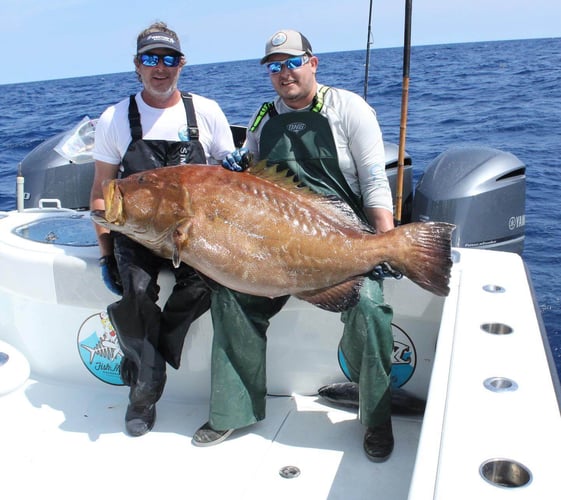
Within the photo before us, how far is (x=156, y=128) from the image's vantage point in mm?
3342

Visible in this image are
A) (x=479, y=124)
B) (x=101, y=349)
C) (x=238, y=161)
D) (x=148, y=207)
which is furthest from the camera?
(x=479, y=124)

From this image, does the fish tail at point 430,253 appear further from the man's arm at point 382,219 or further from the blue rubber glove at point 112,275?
the blue rubber glove at point 112,275

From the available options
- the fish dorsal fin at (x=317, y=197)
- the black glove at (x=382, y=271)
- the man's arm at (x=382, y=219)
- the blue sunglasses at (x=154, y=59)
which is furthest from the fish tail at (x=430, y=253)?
the blue sunglasses at (x=154, y=59)

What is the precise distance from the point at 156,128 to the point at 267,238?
1.15m

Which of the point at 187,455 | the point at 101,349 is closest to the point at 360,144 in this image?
the point at 187,455

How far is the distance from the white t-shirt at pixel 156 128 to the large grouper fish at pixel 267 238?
724 millimetres

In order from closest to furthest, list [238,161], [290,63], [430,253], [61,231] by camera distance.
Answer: [430,253], [238,161], [290,63], [61,231]

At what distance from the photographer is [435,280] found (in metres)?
2.53

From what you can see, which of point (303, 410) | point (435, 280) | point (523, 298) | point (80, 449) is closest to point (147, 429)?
point (80, 449)

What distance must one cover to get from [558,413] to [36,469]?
233 centimetres

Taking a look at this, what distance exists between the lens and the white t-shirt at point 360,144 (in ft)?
9.93

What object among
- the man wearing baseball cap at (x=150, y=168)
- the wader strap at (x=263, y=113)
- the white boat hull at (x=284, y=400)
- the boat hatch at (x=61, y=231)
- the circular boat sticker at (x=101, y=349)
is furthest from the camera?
the boat hatch at (x=61, y=231)

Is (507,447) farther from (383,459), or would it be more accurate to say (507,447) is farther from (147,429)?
(147,429)

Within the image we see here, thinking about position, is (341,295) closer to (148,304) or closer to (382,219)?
(382,219)
